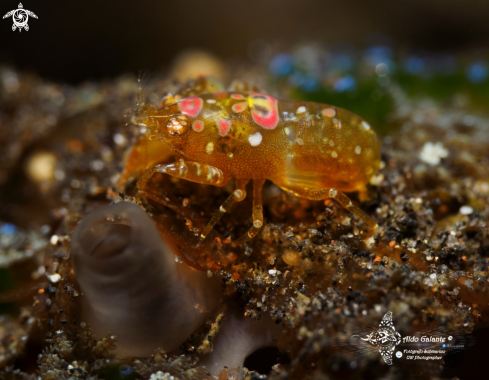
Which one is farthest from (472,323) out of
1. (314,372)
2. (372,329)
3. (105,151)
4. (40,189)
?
(40,189)

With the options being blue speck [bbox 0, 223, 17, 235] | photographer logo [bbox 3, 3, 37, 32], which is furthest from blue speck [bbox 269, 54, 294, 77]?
blue speck [bbox 0, 223, 17, 235]

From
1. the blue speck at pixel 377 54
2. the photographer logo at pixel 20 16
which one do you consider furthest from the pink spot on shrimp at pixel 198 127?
the photographer logo at pixel 20 16

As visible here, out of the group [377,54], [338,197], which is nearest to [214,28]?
[377,54]

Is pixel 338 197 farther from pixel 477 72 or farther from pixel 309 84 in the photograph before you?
pixel 477 72

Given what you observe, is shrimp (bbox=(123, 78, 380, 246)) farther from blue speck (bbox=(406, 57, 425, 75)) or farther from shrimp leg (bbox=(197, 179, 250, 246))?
blue speck (bbox=(406, 57, 425, 75))

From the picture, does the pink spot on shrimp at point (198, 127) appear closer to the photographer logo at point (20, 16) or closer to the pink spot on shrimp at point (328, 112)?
the pink spot on shrimp at point (328, 112)
